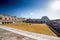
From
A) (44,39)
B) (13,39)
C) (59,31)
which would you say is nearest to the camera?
(44,39)

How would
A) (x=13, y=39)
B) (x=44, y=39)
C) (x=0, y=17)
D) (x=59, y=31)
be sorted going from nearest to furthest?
(x=44, y=39) → (x=13, y=39) → (x=59, y=31) → (x=0, y=17)

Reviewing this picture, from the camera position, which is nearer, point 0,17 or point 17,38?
point 17,38

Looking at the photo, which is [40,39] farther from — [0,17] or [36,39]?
[0,17]

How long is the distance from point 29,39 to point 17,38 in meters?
1.35

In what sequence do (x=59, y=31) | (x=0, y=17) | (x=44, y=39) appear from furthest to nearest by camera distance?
(x=0, y=17) → (x=59, y=31) → (x=44, y=39)

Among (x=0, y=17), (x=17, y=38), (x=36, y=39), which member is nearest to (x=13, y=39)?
(x=17, y=38)

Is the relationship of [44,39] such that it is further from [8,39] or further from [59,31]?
[59,31]

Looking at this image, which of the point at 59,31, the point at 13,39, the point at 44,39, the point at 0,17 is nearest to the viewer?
the point at 44,39

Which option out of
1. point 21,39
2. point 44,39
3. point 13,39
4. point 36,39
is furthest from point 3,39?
point 44,39

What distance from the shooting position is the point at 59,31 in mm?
13312

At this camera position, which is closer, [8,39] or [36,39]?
[36,39]

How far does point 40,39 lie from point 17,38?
2354 mm

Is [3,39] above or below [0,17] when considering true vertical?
below

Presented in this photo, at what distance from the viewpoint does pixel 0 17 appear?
35844 millimetres
